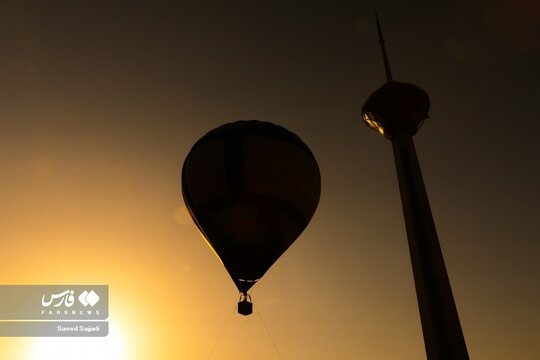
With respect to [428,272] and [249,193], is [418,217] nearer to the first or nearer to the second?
[428,272]

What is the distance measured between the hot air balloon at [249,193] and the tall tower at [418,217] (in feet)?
99.0

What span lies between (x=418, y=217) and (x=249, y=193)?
3308 centimetres

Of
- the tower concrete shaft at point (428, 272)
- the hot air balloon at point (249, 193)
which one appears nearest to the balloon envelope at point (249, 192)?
the hot air balloon at point (249, 193)

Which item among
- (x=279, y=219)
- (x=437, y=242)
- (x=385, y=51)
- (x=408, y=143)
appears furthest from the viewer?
(x=385, y=51)

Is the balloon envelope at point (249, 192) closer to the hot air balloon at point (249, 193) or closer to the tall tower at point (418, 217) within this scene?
the hot air balloon at point (249, 193)

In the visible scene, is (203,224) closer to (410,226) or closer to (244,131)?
(244,131)

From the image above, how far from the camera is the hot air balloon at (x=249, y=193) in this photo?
434 inches

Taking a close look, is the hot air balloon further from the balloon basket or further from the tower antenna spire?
the tower antenna spire

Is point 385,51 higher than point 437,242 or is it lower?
higher

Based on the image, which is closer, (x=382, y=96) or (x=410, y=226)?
(x=410, y=226)

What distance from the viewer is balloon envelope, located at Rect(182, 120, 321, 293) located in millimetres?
11031

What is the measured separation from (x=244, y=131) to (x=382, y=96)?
38.4 m

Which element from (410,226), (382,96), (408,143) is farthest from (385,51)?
(410,226)

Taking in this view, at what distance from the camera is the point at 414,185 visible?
41281 mm
